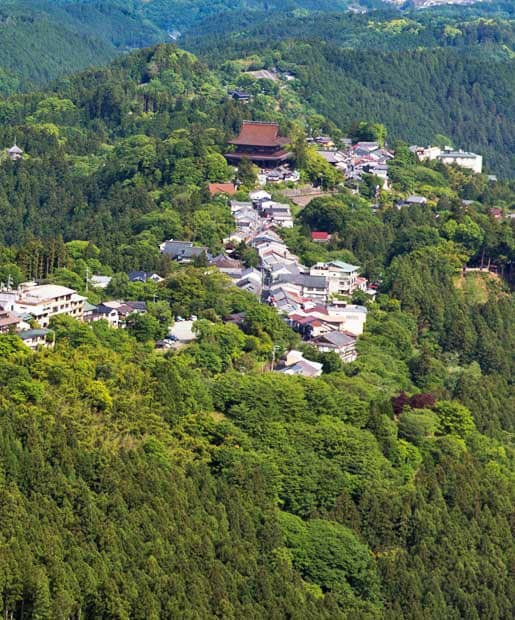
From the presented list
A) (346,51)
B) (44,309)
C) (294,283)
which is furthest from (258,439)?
(346,51)

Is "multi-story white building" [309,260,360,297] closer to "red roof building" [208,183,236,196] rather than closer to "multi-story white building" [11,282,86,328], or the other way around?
"red roof building" [208,183,236,196]

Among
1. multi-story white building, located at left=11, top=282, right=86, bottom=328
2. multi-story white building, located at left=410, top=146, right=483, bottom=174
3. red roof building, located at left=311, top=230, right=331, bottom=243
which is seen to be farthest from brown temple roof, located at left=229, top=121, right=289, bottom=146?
multi-story white building, located at left=11, top=282, right=86, bottom=328

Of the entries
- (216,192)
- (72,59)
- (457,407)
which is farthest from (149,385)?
(72,59)

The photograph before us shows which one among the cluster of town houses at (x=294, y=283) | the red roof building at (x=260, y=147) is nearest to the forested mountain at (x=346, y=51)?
the red roof building at (x=260, y=147)

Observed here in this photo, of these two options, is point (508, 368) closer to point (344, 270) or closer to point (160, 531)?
point (344, 270)

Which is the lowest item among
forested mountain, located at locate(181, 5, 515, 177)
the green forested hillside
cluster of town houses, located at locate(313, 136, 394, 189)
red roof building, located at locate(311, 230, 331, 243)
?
the green forested hillside

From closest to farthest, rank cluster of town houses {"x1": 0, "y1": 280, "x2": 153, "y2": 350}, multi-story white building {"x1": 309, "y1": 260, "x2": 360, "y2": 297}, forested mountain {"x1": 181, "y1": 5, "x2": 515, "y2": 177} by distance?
1. cluster of town houses {"x1": 0, "y1": 280, "x2": 153, "y2": 350}
2. multi-story white building {"x1": 309, "y1": 260, "x2": 360, "y2": 297}
3. forested mountain {"x1": 181, "y1": 5, "x2": 515, "y2": 177}

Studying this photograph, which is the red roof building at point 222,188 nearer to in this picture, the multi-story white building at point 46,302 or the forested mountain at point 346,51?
the multi-story white building at point 46,302

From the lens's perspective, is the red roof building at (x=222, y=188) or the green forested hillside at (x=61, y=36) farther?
the green forested hillside at (x=61, y=36)
